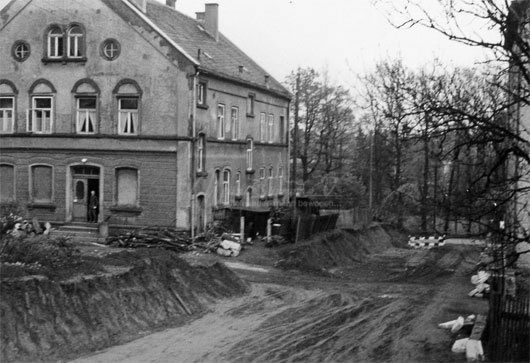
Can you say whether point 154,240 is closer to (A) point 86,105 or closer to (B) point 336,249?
(A) point 86,105

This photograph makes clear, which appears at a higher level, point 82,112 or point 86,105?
point 86,105

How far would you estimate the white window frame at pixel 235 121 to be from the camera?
38.9 m

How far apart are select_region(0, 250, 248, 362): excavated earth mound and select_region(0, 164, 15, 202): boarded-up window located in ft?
46.7

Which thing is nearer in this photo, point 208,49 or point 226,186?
point 226,186

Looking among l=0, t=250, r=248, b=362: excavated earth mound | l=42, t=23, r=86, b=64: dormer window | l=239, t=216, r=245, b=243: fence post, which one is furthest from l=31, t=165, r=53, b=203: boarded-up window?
l=0, t=250, r=248, b=362: excavated earth mound

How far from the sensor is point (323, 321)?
792 inches

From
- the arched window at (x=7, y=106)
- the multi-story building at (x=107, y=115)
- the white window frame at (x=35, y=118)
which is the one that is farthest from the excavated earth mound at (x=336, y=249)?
the arched window at (x=7, y=106)

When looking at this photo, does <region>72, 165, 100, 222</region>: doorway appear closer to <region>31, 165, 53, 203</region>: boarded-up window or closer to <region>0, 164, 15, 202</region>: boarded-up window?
<region>31, 165, 53, 203</region>: boarded-up window

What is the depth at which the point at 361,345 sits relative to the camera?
17.4m

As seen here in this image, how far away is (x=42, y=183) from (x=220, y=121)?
895 cm

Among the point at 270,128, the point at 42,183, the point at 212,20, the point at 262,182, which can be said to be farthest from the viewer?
the point at 270,128

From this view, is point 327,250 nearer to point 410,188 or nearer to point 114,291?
point 114,291

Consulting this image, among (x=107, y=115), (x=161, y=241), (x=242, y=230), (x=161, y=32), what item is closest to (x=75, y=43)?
(x=107, y=115)

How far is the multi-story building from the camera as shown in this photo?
1298 inches
